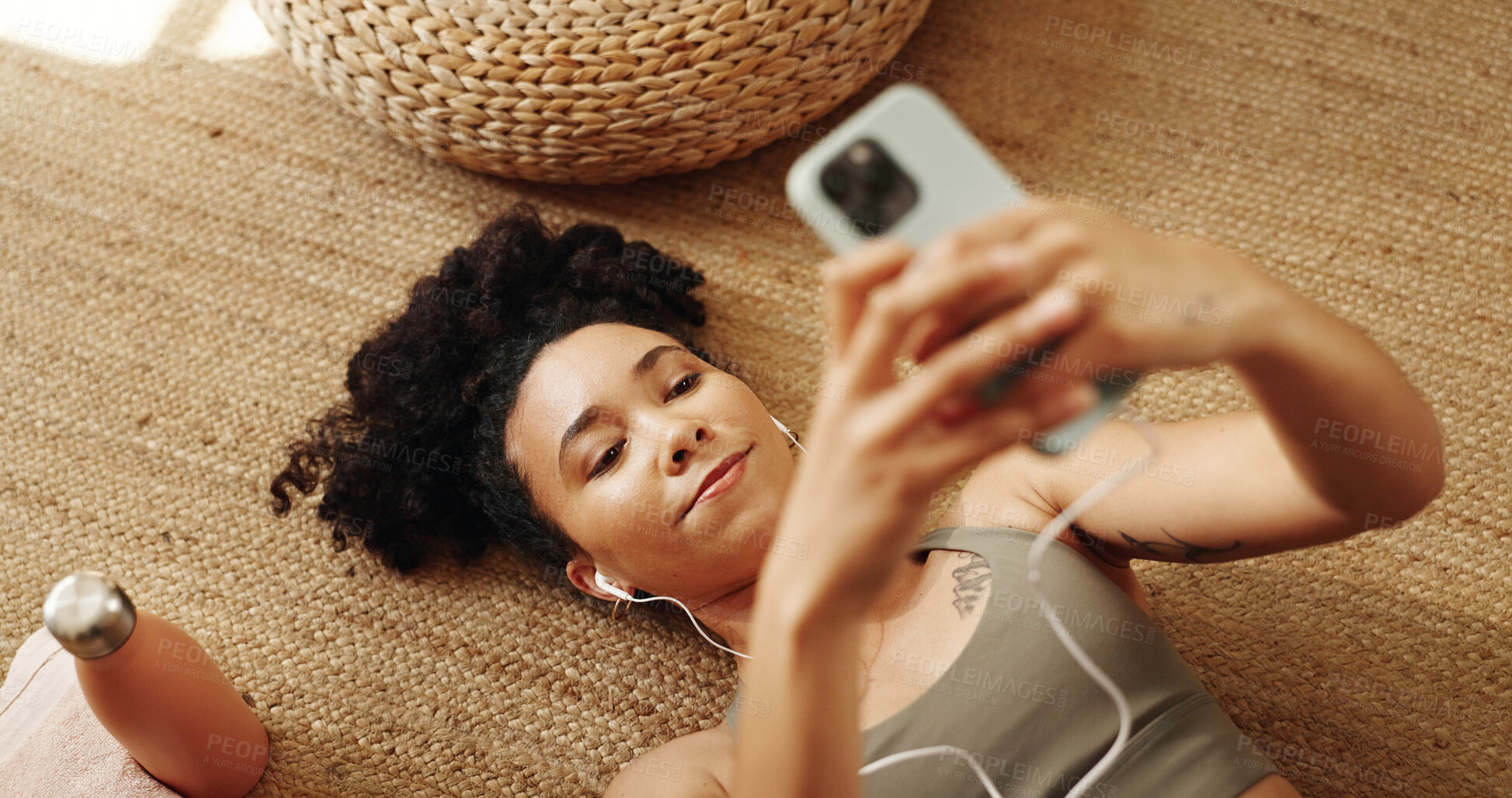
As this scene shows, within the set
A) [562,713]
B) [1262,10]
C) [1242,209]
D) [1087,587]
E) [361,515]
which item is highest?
[1262,10]

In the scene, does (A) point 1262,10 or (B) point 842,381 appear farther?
(A) point 1262,10

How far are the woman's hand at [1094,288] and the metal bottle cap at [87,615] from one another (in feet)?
2.11

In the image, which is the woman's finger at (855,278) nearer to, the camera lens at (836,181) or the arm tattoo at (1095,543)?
the camera lens at (836,181)

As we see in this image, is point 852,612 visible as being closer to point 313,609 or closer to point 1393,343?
point 313,609

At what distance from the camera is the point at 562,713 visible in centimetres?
107

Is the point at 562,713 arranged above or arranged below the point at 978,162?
below

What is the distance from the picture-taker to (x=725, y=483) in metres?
0.87

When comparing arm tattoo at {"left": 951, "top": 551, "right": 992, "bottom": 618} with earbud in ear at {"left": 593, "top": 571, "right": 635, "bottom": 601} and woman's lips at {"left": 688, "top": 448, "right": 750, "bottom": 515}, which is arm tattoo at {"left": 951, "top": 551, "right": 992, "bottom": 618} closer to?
woman's lips at {"left": 688, "top": 448, "right": 750, "bottom": 515}

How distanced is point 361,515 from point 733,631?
43 centimetres

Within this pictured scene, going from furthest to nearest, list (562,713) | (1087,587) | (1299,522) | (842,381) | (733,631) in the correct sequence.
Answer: (562,713)
(733,631)
(1087,587)
(1299,522)
(842,381)

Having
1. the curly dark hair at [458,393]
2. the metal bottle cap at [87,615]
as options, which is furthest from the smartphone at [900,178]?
the metal bottle cap at [87,615]

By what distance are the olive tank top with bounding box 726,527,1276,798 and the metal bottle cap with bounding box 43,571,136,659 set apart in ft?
1.57

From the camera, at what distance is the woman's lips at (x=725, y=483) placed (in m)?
0.86

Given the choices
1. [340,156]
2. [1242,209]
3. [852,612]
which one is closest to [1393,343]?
[1242,209]
